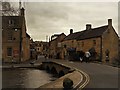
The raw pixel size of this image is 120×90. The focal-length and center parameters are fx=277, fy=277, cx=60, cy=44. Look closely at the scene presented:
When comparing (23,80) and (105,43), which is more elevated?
(105,43)

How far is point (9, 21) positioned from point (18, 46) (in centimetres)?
702

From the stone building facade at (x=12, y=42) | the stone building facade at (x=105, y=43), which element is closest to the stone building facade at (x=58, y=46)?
the stone building facade at (x=12, y=42)

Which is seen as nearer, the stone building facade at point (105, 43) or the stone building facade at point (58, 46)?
the stone building facade at point (105, 43)

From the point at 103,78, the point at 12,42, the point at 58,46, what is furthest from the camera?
the point at 58,46

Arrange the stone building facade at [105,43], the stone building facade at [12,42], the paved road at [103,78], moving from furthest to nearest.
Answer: the stone building facade at [12,42]
the stone building facade at [105,43]
the paved road at [103,78]

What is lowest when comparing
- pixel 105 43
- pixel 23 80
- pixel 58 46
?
pixel 23 80

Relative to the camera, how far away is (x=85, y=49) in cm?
7069

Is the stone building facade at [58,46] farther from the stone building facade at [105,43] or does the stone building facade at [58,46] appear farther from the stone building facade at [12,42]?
the stone building facade at [105,43]

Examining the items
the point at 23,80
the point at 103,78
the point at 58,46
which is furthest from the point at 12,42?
the point at 103,78

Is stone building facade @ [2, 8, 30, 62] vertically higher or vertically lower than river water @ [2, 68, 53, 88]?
higher

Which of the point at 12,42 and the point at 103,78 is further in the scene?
the point at 12,42

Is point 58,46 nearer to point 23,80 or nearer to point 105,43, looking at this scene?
point 105,43

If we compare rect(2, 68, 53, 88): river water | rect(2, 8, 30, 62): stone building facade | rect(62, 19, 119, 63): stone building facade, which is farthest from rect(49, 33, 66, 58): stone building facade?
rect(2, 68, 53, 88): river water

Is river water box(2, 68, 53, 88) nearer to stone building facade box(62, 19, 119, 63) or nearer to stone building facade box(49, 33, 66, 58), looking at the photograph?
stone building facade box(62, 19, 119, 63)
